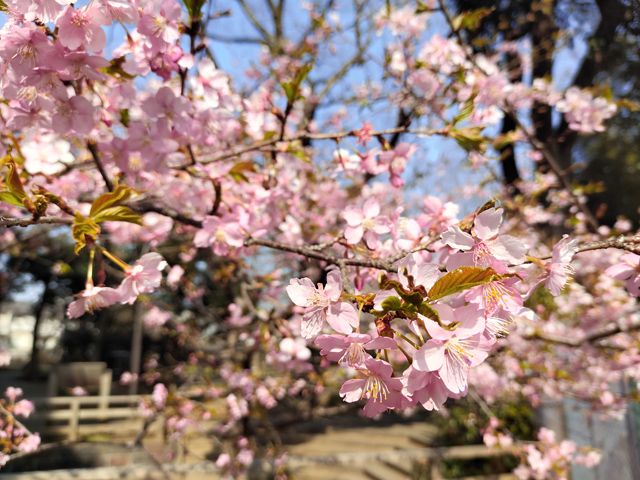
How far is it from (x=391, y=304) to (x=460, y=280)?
106 mm

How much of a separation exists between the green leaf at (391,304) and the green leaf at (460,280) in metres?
0.05

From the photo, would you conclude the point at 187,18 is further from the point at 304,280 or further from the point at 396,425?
the point at 396,425

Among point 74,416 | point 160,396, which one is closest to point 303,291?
point 160,396

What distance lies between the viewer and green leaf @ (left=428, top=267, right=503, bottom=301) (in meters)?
0.63

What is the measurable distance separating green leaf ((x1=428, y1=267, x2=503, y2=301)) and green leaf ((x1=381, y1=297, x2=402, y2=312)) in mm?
49

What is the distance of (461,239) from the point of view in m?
0.75

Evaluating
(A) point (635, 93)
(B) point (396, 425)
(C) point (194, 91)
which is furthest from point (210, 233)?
(B) point (396, 425)

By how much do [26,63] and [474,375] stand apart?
3928 millimetres

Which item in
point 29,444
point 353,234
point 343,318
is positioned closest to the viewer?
point 343,318

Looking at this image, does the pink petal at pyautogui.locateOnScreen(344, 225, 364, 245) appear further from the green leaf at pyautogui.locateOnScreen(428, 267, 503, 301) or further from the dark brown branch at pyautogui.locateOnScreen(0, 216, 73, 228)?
the dark brown branch at pyautogui.locateOnScreen(0, 216, 73, 228)

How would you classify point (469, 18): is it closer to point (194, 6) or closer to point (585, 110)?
point (585, 110)

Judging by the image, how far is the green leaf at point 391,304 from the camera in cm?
66

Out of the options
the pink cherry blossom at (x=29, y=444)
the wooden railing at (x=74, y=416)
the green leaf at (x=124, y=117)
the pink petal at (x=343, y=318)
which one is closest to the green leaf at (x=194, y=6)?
the green leaf at (x=124, y=117)

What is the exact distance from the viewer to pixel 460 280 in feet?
2.13
